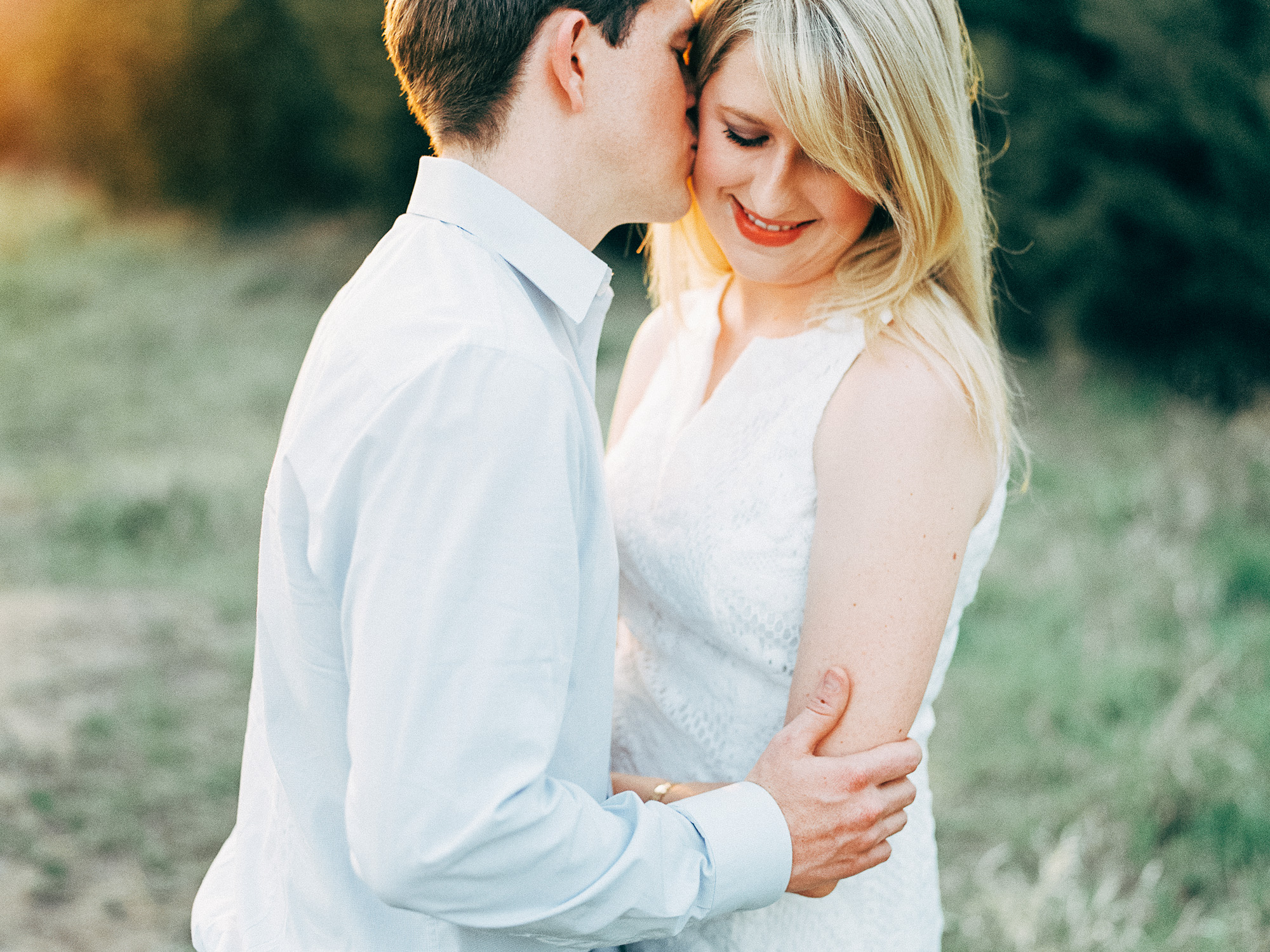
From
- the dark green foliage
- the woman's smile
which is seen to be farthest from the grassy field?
the woman's smile

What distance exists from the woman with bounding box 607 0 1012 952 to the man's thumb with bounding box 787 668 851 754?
22mm

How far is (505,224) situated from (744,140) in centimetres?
56

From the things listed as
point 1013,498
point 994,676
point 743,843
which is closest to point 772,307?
point 743,843

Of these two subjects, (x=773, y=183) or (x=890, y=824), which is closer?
(x=890, y=824)

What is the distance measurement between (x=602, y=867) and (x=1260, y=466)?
6.21 meters

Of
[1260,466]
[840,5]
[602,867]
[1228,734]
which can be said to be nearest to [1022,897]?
[1228,734]

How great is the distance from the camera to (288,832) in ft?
4.93

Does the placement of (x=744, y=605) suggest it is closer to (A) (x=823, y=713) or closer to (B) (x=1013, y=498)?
(A) (x=823, y=713)

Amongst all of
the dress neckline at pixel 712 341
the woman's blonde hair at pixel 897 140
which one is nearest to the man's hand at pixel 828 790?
the woman's blonde hair at pixel 897 140

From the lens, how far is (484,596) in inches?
45.7

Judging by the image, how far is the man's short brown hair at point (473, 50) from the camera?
1462 mm

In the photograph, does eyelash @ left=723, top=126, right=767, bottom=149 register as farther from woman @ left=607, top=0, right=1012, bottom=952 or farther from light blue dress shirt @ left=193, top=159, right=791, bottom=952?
light blue dress shirt @ left=193, top=159, right=791, bottom=952

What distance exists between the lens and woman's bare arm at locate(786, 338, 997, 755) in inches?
61.0

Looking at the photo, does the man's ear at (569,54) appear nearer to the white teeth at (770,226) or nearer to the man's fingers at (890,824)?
the white teeth at (770,226)
